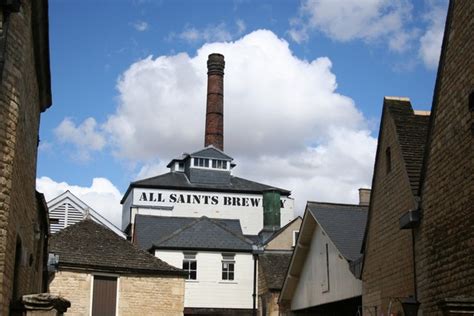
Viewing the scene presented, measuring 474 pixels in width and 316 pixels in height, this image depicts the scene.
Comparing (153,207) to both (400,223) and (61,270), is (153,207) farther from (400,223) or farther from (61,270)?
(400,223)

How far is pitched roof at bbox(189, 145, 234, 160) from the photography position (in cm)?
5534

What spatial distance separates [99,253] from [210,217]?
2710cm

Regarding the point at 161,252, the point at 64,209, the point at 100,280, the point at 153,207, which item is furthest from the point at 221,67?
the point at 100,280

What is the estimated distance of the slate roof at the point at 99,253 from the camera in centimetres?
2636

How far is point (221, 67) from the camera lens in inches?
2196

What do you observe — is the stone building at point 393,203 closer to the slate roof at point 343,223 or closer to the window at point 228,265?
the slate roof at point 343,223

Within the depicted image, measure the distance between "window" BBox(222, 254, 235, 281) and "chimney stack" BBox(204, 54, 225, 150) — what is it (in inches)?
862

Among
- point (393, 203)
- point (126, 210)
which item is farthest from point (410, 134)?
point (126, 210)

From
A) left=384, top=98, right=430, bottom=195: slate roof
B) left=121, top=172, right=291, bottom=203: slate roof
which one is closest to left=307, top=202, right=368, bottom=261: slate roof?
left=384, top=98, right=430, bottom=195: slate roof

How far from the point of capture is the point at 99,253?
27.1m

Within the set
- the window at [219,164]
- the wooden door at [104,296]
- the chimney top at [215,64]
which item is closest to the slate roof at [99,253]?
the wooden door at [104,296]

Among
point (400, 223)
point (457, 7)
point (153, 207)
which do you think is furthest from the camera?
point (153, 207)

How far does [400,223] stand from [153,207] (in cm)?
4077

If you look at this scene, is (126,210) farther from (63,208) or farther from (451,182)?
(451,182)
